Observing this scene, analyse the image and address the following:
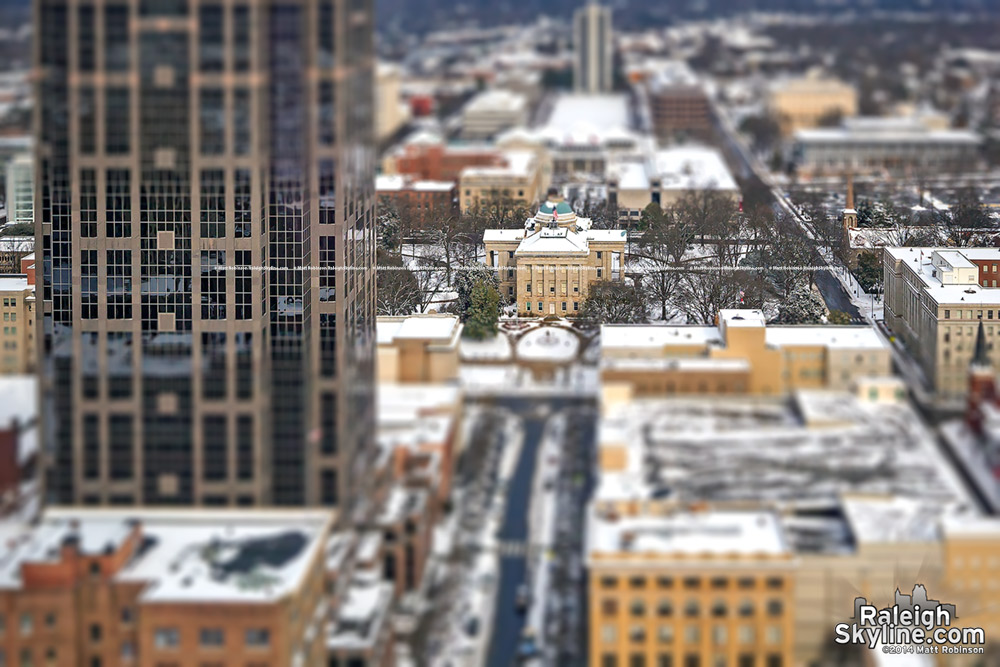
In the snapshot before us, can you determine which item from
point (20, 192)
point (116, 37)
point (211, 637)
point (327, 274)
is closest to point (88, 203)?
point (116, 37)

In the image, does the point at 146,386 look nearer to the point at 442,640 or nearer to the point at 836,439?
the point at 442,640

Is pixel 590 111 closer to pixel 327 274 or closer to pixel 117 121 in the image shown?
pixel 327 274

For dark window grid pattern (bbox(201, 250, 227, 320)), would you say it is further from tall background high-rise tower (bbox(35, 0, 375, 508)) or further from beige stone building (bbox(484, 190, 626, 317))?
beige stone building (bbox(484, 190, 626, 317))

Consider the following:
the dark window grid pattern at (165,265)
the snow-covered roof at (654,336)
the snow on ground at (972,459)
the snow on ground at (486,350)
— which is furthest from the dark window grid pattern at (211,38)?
the snow on ground at (972,459)

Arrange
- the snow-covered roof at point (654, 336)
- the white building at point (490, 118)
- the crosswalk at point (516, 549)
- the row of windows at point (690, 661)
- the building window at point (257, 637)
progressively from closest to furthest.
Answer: the building window at point (257, 637) → the row of windows at point (690, 661) → the crosswalk at point (516, 549) → the snow-covered roof at point (654, 336) → the white building at point (490, 118)

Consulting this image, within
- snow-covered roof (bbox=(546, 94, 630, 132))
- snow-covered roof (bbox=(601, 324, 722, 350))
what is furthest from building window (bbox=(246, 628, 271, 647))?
snow-covered roof (bbox=(546, 94, 630, 132))

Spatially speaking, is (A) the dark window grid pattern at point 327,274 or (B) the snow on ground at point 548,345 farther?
(A) the dark window grid pattern at point 327,274

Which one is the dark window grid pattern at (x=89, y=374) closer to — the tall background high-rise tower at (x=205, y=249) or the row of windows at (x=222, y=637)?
the tall background high-rise tower at (x=205, y=249)

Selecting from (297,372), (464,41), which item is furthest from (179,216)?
(464,41)
